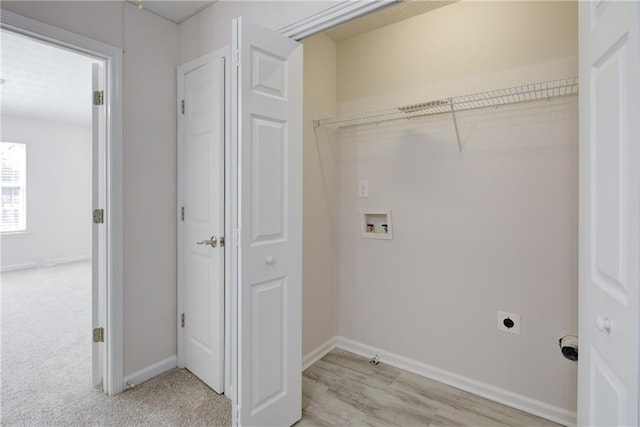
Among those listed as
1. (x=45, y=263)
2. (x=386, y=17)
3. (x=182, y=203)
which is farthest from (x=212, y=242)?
(x=45, y=263)

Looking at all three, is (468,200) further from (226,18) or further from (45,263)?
(45,263)

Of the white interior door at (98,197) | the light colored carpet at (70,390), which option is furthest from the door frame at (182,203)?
the white interior door at (98,197)

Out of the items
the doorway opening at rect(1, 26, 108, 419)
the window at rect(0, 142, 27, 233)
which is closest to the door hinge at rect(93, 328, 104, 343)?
the doorway opening at rect(1, 26, 108, 419)

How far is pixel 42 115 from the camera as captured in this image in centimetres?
528

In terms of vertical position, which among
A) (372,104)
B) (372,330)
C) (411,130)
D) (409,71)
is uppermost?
(409,71)

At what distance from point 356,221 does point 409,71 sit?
1.21m

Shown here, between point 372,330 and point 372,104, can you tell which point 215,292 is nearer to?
point 372,330

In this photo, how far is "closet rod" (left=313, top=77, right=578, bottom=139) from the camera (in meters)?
1.80

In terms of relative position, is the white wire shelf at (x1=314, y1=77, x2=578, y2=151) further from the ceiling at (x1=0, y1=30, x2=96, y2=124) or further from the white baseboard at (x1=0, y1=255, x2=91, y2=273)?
the white baseboard at (x1=0, y1=255, x2=91, y2=273)

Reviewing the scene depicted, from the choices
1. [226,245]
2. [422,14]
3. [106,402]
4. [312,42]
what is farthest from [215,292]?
[422,14]
